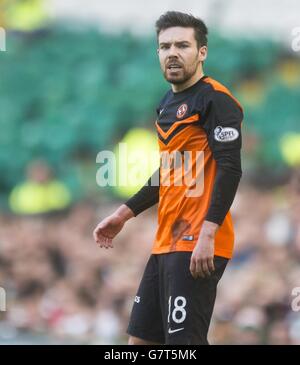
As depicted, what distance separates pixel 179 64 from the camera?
5152mm

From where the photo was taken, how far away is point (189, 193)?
5145 mm

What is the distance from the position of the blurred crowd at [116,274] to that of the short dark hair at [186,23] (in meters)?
3.74

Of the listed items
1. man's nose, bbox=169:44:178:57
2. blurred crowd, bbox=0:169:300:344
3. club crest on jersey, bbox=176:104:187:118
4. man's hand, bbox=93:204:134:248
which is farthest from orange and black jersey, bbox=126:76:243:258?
blurred crowd, bbox=0:169:300:344

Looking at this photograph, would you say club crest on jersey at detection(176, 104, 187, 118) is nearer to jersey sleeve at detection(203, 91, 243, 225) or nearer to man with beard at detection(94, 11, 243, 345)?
man with beard at detection(94, 11, 243, 345)

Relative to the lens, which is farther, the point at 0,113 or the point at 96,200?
the point at 0,113

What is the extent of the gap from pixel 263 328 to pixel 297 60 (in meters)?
4.17

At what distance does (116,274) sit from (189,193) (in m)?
5.22

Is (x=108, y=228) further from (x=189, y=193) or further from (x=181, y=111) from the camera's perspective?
(x=181, y=111)

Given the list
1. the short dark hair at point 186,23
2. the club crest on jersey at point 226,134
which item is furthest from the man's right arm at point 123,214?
the short dark hair at point 186,23

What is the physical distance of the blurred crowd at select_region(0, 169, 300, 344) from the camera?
898 centimetres

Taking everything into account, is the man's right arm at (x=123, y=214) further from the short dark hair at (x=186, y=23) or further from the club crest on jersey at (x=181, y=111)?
the short dark hair at (x=186, y=23)

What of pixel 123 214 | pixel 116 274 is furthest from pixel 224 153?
pixel 116 274
